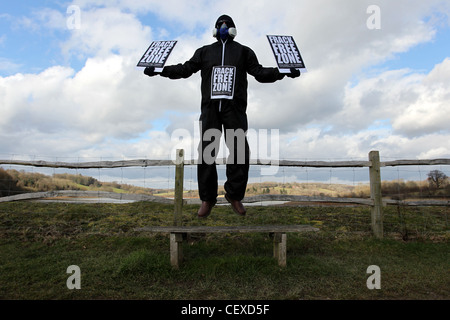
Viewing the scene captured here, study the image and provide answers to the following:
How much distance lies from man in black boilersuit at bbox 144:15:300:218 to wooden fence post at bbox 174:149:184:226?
7.27 feet

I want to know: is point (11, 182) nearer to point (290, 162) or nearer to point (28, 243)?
point (28, 243)

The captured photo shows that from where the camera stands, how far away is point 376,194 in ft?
18.3

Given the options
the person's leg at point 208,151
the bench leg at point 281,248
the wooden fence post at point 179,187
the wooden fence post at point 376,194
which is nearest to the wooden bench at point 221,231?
the bench leg at point 281,248

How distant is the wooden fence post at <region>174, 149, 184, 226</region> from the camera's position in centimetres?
514

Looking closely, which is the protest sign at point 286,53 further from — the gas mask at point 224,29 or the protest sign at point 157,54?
the protest sign at point 157,54

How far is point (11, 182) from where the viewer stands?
6.41 meters

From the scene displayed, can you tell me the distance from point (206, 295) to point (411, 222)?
16.6 ft

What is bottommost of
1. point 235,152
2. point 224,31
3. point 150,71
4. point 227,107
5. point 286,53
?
point 235,152

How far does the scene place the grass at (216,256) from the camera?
341 cm

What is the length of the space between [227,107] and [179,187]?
2.62 meters

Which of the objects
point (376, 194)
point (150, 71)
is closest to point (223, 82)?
point (150, 71)

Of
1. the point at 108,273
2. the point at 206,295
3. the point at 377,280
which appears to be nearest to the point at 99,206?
the point at 108,273

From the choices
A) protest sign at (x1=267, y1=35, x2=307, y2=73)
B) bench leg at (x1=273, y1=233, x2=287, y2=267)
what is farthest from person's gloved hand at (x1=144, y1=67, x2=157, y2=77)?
bench leg at (x1=273, y1=233, x2=287, y2=267)

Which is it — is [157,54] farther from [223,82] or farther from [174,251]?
[174,251]
